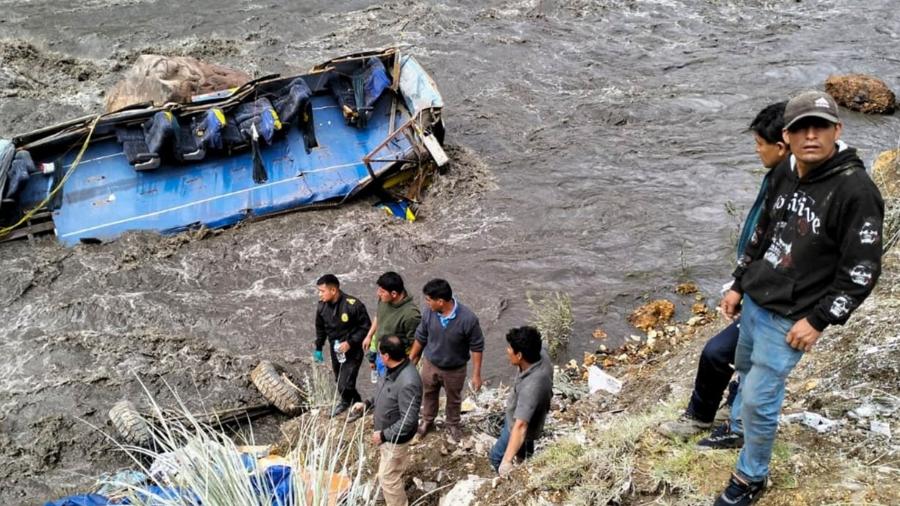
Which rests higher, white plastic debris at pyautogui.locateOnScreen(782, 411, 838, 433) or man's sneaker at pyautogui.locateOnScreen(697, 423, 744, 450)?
man's sneaker at pyautogui.locateOnScreen(697, 423, 744, 450)

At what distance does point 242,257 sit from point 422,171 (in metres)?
2.69

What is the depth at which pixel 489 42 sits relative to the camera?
14.8 metres

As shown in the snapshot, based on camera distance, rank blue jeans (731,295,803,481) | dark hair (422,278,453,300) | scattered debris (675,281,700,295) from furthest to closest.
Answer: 1. scattered debris (675,281,700,295)
2. dark hair (422,278,453,300)
3. blue jeans (731,295,803,481)

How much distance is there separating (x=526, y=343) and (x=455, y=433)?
55.3 inches

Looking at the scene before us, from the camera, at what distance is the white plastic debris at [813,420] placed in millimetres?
3795

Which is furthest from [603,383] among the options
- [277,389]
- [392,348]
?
[277,389]

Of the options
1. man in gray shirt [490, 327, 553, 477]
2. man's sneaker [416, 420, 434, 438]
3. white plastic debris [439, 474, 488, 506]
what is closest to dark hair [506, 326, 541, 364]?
man in gray shirt [490, 327, 553, 477]

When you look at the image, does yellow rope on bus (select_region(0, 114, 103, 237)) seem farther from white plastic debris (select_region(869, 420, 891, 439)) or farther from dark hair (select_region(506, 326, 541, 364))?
white plastic debris (select_region(869, 420, 891, 439))

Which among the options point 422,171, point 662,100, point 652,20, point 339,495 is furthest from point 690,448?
point 652,20

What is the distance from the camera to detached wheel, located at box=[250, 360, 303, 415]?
682cm

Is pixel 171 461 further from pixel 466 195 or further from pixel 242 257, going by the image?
pixel 466 195

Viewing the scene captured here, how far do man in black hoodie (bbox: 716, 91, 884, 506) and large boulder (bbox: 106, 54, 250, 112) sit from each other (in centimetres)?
861

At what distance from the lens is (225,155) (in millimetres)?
9664

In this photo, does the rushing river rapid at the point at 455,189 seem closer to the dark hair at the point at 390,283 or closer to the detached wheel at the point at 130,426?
the detached wheel at the point at 130,426
